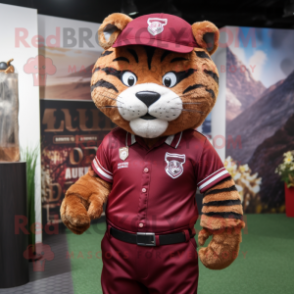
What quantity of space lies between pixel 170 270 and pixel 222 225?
25 cm

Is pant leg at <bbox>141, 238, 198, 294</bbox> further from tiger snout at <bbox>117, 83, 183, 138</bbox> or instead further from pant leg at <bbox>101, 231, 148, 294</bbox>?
tiger snout at <bbox>117, 83, 183, 138</bbox>

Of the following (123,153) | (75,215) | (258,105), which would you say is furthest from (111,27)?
(258,105)

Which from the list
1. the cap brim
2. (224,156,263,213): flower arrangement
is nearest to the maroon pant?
the cap brim

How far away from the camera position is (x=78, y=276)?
8.20ft

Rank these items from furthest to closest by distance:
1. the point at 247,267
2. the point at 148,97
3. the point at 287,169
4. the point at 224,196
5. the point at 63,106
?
the point at 287,169, the point at 63,106, the point at 247,267, the point at 224,196, the point at 148,97

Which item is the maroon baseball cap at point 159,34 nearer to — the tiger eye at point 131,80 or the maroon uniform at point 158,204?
the tiger eye at point 131,80

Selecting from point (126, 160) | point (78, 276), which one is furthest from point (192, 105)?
point (78, 276)

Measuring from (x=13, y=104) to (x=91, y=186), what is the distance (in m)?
1.26

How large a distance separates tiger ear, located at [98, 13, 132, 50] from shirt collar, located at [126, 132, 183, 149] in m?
0.37

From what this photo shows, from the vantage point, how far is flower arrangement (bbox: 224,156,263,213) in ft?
14.5

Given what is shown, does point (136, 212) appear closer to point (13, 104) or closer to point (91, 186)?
point (91, 186)

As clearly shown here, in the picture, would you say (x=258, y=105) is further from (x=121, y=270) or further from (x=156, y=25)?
(x=121, y=270)

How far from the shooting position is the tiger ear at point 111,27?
1237 millimetres

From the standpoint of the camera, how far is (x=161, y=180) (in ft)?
4.01
